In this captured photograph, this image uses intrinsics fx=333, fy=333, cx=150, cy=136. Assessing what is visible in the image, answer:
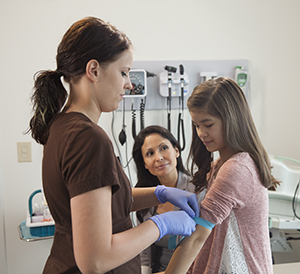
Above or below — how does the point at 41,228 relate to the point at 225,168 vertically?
below

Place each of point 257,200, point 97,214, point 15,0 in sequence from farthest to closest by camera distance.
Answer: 1. point 15,0
2. point 257,200
3. point 97,214

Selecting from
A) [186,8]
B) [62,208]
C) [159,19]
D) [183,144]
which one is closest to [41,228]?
[183,144]

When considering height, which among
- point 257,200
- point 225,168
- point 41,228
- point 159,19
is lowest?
point 41,228

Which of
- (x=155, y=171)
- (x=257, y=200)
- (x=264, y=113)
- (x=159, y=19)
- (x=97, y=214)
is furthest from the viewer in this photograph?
(x=264, y=113)

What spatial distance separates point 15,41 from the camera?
7.28ft

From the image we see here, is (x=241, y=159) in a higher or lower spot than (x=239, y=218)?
higher

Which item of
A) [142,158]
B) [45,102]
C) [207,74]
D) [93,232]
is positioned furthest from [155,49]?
[93,232]

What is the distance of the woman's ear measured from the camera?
811mm

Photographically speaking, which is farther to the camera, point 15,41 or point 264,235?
point 15,41

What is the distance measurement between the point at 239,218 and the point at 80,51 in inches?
27.9

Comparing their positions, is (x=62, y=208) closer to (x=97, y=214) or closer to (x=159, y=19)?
(x=97, y=214)

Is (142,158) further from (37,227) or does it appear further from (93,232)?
(93,232)

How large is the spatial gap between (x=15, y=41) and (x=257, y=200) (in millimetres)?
1892

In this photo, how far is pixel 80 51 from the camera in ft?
2.69
